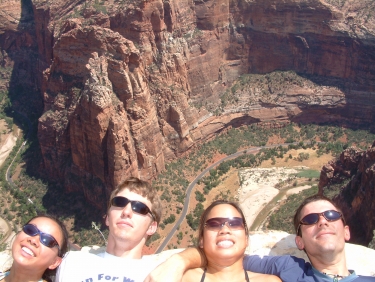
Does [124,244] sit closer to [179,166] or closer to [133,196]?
[133,196]

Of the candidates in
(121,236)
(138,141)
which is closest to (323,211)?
(121,236)

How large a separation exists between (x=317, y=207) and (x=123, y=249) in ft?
14.7

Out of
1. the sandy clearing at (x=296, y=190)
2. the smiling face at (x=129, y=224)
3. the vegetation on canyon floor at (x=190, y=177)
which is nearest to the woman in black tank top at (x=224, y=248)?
the smiling face at (x=129, y=224)

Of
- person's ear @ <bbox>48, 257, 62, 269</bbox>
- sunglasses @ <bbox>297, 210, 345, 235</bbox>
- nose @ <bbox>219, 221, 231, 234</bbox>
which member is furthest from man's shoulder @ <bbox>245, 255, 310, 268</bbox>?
person's ear @ <bbox>48, 257, 62, 269</bbox>

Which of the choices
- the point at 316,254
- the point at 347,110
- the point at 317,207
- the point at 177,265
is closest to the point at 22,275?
the point at 177,265

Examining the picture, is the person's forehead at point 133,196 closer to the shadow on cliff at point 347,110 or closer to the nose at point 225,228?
the nose at point 225,228

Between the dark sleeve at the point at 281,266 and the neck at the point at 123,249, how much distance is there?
2.48 metres

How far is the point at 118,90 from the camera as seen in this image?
1652 inches

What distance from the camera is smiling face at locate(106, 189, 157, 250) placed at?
8.88 meters

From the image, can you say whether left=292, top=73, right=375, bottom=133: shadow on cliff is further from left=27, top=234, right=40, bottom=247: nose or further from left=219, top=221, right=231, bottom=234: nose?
left=27, top=234, right=40, bottom=247: nose

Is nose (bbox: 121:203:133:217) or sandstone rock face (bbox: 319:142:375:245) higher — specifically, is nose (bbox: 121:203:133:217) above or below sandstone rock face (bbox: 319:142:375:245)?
above

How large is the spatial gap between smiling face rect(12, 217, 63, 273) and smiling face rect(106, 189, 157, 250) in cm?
126

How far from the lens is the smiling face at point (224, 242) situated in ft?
27.8

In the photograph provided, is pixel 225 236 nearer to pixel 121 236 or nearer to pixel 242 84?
pixel 121 236
